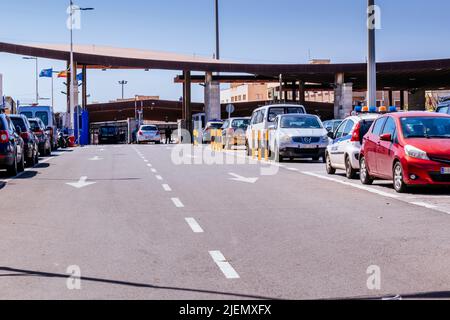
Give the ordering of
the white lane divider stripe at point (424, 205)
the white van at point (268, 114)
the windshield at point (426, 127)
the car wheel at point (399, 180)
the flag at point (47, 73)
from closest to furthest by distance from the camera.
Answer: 1. the white lane divider stripe at point (424, 205)
2. the car wheel at point (399, 180)
3. the windshield at point (426, 127)
4. the white van at point (268, 114)
5. the flag at point (47, 73)

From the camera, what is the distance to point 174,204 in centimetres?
1364

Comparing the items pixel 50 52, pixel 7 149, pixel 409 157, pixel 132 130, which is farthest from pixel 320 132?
pixel 132 130

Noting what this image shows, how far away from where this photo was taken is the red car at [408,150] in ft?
48.2

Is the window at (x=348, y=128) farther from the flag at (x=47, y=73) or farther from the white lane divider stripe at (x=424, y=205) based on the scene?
the flag at (x=47, y=73)

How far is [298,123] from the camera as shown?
28031 mm

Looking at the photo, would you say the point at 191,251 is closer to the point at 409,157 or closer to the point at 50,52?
the point at 409,157

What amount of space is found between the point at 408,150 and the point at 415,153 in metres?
0.15

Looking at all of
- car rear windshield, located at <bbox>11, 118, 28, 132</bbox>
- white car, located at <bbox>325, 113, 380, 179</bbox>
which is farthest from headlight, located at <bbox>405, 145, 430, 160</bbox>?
car rear windshield, located at <bbox>11, 118, 28, 132</bbox>

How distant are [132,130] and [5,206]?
232 feet

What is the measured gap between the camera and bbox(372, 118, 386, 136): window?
16.8 meters

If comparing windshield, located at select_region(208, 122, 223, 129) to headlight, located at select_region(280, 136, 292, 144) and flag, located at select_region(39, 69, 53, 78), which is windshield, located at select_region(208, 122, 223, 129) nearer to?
flag, located at select_region(39, 69, 53, 78)

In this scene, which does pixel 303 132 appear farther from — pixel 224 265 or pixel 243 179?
pixel 224 265

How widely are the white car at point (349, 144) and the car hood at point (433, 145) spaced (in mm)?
2644

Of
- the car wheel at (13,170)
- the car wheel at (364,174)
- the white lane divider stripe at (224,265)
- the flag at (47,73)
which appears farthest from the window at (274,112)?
the flag at (47,73)
